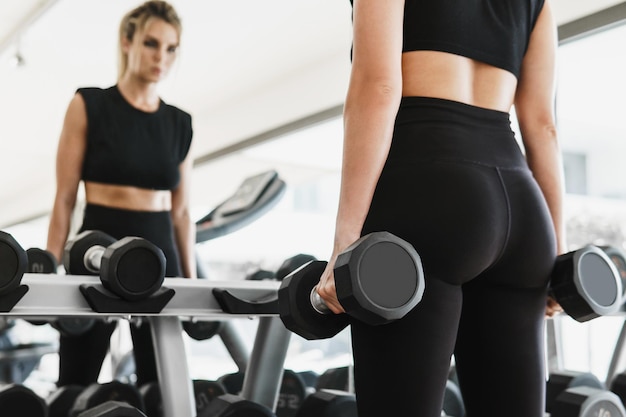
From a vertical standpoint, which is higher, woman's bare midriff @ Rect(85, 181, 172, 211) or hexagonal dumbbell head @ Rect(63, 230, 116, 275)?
woman's bare midriff @ Rect(85, 181, 172, 211)

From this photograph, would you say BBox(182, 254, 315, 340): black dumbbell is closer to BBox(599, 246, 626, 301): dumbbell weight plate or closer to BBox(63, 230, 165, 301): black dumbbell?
BBox(63, 230, 165, 301): black dumbbell

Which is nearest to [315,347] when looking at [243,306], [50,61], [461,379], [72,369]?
[50,61]

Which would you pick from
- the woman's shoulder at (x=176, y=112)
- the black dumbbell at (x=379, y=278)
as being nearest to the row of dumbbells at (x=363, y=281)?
the black dumbbell at (x=379, y=278)

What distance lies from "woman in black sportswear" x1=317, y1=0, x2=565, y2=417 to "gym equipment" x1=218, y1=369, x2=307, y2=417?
54.4 inches

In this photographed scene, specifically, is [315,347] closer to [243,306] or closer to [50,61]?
[50,61]

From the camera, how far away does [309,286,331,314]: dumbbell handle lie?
0.93 m

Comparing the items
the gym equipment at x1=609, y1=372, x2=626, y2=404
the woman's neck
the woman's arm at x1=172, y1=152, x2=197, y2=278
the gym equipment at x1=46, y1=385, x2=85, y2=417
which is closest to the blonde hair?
Result: the woman's neck

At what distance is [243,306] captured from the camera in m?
1.50

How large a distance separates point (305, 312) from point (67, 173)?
4.16ft

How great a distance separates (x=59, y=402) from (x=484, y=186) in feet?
5.12

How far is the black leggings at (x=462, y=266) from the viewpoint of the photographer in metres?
0.87

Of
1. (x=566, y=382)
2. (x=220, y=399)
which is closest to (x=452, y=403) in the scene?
(x=566, y=382)

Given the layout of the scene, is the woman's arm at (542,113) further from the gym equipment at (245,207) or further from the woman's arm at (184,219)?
the gym equipment at (245,207)

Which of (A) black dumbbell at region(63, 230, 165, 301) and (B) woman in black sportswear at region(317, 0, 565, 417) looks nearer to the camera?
(B) woman in black sportswear at region(317, 0, 565, 417)
